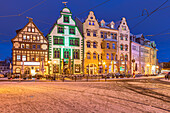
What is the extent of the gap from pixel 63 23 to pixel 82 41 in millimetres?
6674

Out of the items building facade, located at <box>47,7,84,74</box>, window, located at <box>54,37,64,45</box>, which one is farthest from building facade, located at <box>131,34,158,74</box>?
window, located at <box>54,37,64,45</box>

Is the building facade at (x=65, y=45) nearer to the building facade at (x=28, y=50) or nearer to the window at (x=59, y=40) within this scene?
the window at (x=59, y=40)

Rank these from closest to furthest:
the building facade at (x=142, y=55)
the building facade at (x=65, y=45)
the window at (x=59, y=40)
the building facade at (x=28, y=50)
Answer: the building facade at (x=28, y=50)
the building facade at (x=65, y=45)
the window at (x=59, y=40)
the building facade at (x=142, y=55)

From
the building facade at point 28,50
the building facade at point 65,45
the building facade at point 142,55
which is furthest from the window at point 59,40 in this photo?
the building facade at point 142,55

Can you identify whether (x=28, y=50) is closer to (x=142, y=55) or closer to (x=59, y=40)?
(x=59, y=40)

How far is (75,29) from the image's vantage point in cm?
4038

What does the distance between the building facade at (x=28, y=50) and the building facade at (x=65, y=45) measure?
1896 mm

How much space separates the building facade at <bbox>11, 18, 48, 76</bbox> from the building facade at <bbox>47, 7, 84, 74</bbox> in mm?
1896

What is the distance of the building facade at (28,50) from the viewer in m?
34.6

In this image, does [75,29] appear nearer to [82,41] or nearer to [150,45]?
[82,41]

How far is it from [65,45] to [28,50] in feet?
28.8

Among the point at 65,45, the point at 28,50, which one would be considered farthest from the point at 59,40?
the point at 28,50

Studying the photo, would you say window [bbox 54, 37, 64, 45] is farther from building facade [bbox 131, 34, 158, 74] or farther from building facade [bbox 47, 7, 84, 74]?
building facade [bbox 131, 34, 158, 74]

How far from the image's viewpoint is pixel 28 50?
35.6 meters
